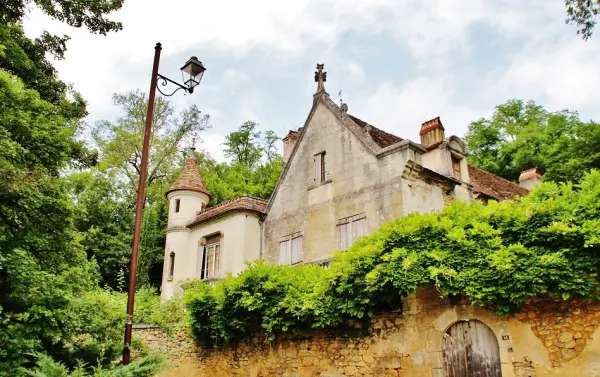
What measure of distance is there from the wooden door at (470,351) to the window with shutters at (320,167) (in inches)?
320

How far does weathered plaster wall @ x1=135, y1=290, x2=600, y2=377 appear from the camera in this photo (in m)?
7.79

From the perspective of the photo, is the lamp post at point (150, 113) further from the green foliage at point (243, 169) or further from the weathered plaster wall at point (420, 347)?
the green foliage at point (243, 169)

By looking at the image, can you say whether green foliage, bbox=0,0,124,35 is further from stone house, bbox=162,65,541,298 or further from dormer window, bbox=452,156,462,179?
dormer window, bbox=452,156,462,179

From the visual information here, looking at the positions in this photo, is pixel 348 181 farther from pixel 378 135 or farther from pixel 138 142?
pixel 138 142

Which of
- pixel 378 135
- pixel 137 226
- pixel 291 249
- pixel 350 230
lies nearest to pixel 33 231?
pixel 137 226

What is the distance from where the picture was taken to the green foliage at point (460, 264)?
7.70m

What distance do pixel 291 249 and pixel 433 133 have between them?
6059 mm

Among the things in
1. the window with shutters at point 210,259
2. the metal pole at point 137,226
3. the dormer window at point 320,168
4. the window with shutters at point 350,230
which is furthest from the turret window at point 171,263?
the metal pole at point 137,226

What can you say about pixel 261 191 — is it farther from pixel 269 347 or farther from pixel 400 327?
pixel 400 327

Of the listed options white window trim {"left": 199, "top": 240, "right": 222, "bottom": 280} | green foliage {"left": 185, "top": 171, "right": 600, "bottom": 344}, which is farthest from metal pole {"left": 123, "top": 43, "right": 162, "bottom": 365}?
white window trim {"left": 199, "top": 240, "right": 222, "bottom": 280}

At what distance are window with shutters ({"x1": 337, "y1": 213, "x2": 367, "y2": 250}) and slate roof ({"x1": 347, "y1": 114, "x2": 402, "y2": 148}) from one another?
99.5 inches

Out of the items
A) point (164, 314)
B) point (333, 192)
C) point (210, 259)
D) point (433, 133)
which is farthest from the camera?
point (210, 259)

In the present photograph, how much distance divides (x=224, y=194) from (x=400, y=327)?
19889 millimetres

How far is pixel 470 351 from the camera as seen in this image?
8.99 m
